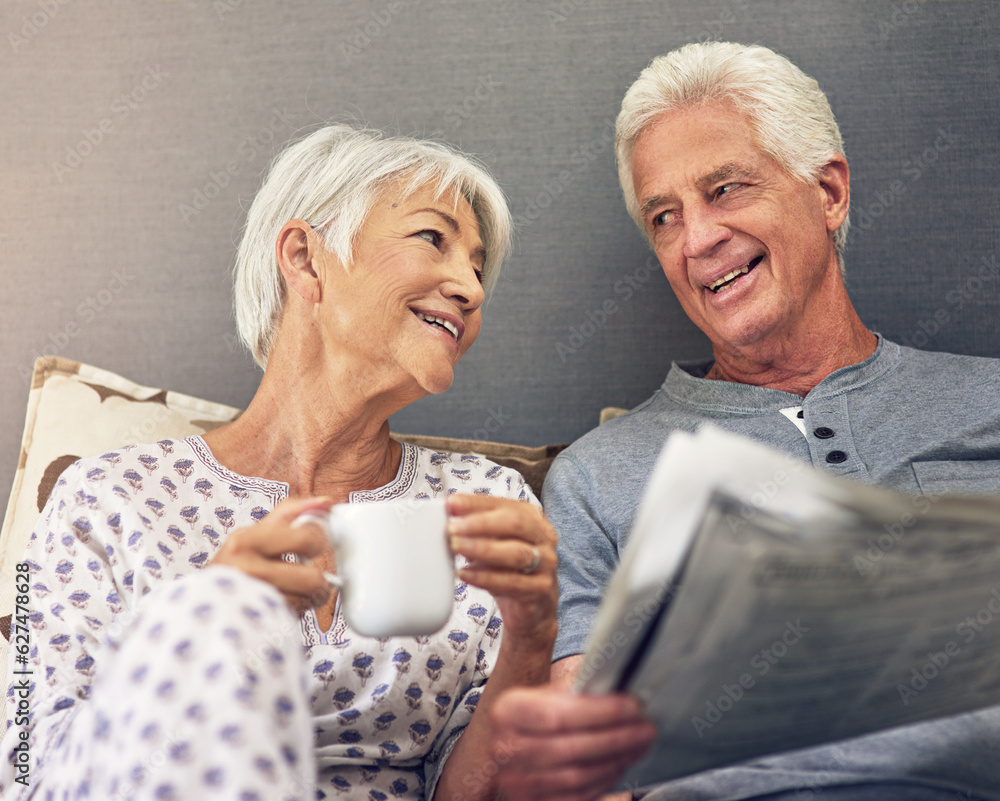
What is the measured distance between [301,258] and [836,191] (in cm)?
98

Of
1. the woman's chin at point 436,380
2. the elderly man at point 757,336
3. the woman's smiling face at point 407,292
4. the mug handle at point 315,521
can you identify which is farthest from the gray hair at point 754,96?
the mug handle at point 315,521

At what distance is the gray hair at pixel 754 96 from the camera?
4.77 feet

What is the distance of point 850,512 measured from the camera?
0.59m

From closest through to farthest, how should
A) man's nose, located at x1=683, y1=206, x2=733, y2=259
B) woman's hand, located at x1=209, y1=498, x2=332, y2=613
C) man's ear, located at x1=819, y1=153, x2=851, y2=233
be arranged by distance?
woman's hand, located at x1=209, y1=498, x2=332, y2=613 < man's nose, located at x1=683, y1=206, x2=733, y2=259 < man's ear, located at x1=819, y1=153, x2=851, y2=233

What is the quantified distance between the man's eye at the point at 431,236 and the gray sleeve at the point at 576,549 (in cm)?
42

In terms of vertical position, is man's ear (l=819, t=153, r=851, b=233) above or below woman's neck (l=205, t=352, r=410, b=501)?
above

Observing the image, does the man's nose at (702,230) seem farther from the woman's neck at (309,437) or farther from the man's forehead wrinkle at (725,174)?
the woman's neck at (309,437)

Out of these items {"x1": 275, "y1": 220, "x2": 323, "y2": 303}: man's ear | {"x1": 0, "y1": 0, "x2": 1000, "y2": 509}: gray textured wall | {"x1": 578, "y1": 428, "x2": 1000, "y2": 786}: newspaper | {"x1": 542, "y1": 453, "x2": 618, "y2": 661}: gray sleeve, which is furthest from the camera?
{"x1": 0, "y1": 0, "x2": 1000, "y2": 509}: gray textured wall

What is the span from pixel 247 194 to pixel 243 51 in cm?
32

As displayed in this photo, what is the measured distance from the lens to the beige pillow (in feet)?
4.38

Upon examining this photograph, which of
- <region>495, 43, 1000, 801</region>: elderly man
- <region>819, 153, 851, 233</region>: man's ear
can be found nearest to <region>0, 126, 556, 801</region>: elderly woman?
<region>495, 43, 1000, 801</region>: elderly man

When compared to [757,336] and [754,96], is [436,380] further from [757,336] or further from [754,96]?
[754,96]

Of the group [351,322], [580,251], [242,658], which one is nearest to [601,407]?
[580,251]

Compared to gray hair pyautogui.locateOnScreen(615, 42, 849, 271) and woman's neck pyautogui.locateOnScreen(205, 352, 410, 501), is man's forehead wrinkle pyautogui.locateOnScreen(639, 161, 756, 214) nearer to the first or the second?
gray hair pyautogui.locateOnScreen(615, 42, 849, 271)
